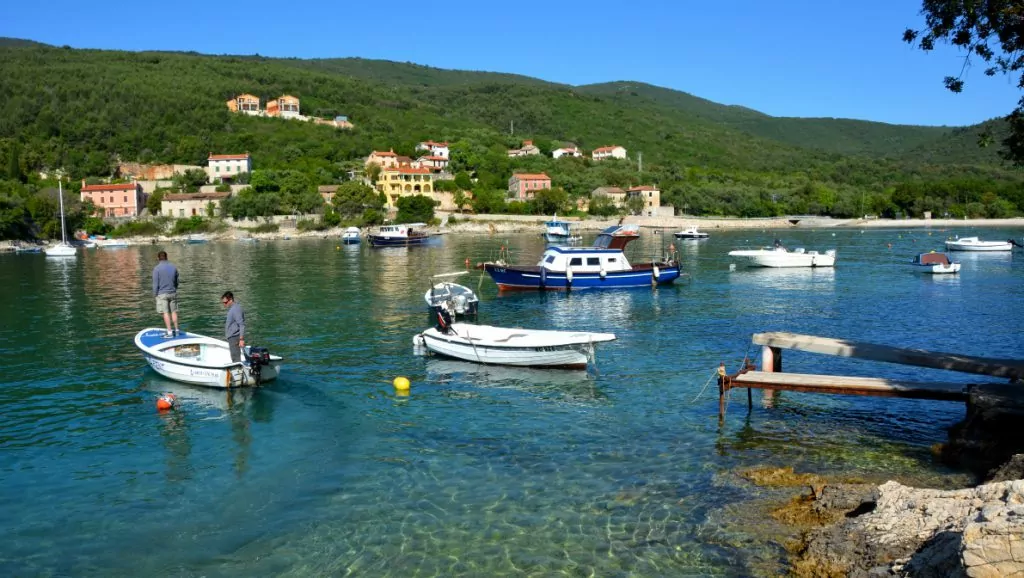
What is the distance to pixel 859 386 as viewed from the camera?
16.0 metres

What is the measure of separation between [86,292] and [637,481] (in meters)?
42.1

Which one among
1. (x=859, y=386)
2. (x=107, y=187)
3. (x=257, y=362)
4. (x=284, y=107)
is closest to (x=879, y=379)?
(x=859, y=386)

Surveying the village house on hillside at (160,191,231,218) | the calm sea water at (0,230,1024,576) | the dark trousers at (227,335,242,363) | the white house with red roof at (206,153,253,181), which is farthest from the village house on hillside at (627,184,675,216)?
the dark trousers at (227,335,242,363)

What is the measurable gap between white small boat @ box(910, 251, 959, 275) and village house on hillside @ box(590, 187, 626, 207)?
93.4 m

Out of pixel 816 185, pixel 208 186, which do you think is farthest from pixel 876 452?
pixel 816 185

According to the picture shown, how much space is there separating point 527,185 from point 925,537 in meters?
144

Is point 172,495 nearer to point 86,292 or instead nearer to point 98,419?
point 98,419

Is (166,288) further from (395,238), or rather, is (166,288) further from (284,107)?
(284,107)

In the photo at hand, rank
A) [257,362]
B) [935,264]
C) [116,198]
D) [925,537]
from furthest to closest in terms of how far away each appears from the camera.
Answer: [116,198]
[935,264]
[257,362]
[925,537]

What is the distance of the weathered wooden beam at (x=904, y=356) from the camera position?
15.8 m

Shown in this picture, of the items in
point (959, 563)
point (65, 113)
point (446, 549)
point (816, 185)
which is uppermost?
point (65, 113)

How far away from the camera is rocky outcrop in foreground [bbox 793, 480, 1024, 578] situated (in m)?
7.27

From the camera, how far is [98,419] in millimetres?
17891

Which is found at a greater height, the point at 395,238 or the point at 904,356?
the point at 395,238
